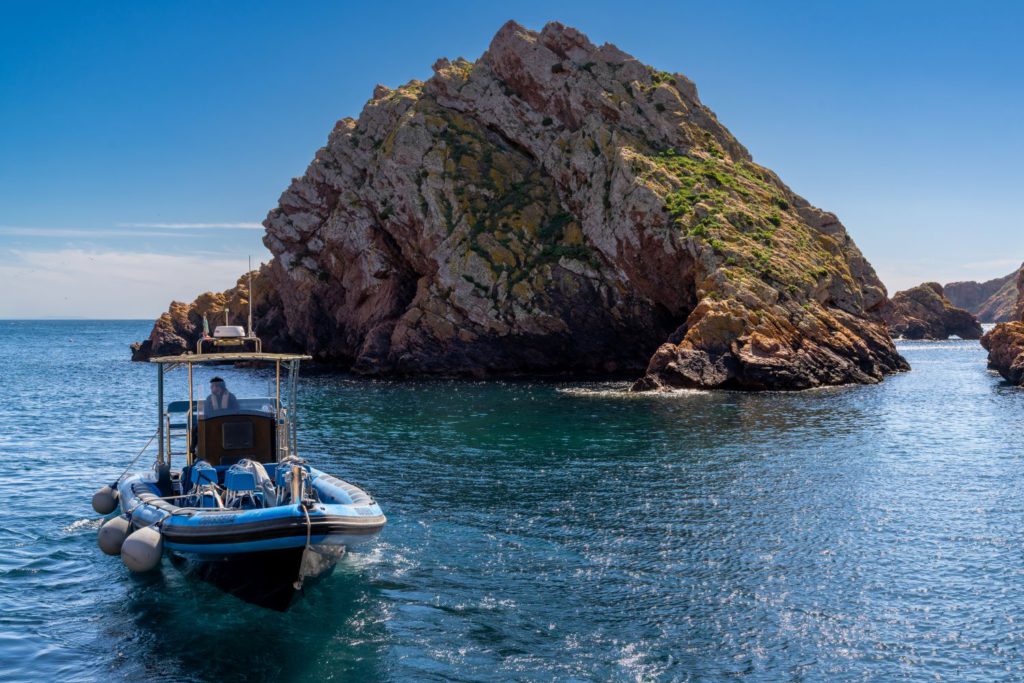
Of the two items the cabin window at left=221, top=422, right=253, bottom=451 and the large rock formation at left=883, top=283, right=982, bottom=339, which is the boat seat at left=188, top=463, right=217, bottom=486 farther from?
the large rock formation at left=883, top=283, right=982, bottom=339

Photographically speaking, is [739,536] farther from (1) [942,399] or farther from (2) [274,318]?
(2) [274,318]

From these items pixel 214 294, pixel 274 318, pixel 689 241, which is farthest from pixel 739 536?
pixel 214 294

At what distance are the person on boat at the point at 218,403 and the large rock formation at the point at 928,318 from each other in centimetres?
15477

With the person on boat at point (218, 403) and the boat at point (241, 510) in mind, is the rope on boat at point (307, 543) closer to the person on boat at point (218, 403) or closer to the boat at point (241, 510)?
the boat at point (241, 510)

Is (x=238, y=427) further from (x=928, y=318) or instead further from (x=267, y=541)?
(x=928, y=318)

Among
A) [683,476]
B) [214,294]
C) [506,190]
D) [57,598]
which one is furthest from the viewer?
[214,294]

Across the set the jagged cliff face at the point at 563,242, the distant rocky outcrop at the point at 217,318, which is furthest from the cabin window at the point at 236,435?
the distant rocky outcrop at the point at 217,318

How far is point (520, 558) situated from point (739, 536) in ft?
21.8

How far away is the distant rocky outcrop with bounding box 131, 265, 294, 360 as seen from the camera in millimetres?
95438

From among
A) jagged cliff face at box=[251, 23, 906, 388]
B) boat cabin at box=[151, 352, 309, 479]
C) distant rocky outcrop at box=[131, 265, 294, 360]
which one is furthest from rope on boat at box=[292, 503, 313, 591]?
distant rocky outcrop at box=[131, 265, 294, 360]

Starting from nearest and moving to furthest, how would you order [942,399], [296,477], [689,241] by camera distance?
[296,477] → [942,399] → [689,241]

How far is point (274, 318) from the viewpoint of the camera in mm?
95812

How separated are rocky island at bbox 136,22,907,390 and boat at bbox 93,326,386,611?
40.0m

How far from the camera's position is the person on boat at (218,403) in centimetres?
2343
